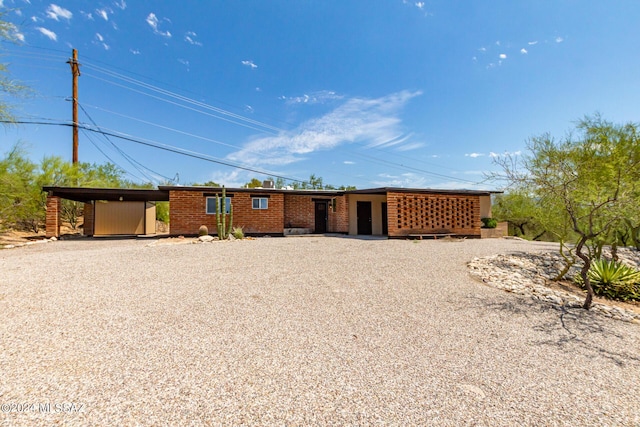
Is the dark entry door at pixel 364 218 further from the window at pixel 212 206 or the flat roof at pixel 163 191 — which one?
the window at pixel 212 206

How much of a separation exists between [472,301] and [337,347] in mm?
3176

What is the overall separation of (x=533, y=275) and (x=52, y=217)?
19262mm

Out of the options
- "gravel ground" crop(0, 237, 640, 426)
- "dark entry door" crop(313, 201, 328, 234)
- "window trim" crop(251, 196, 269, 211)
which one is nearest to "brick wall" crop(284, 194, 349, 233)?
"dark entry door" crop(313, 201, 328, 234)

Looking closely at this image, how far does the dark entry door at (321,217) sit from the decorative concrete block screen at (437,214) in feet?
15.7

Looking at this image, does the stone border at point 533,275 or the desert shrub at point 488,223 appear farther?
the desert shrub at point 488,223

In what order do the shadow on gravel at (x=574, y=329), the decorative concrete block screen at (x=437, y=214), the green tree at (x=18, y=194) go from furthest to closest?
the decorative concrete block screen at (x=437, y=214) < the green tree at (x=18, y=194) < the shadow on gravel at (x=574, y=329)

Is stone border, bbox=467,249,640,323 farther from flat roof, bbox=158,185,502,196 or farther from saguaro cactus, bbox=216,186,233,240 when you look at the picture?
saguaro cactus, bbox=216,186,233,240

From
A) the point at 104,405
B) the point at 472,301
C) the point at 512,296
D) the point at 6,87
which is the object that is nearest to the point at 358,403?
the point at 104,405

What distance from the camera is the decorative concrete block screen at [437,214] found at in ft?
46.9

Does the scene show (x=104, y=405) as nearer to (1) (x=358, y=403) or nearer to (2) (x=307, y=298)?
(1) (x=358, y=403)

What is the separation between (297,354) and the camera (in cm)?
312

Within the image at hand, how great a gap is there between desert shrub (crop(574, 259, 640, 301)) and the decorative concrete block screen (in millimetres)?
7650

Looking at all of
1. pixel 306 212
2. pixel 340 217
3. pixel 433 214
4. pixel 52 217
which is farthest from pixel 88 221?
pixel 433 214

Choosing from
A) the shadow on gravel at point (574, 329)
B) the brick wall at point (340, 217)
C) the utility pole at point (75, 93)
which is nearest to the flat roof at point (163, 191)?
the brick wall at point (340, 217)
